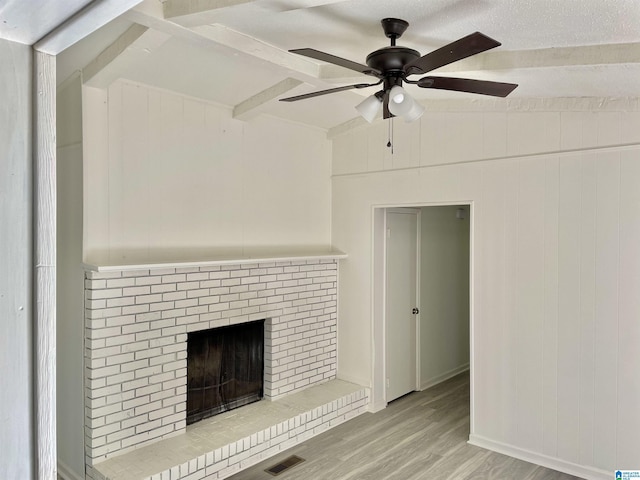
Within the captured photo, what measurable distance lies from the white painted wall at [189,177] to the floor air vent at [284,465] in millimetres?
1855

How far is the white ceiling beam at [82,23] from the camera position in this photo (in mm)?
719

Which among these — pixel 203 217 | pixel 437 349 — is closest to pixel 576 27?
pixel 203 217

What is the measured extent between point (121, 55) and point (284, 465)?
129 inches

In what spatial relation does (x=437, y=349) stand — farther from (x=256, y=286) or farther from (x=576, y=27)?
(x=576, y=27)

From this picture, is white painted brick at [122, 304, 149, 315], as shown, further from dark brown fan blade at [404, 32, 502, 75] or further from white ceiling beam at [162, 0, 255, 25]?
dark brown fan blade at [404, 32, 502, 75]

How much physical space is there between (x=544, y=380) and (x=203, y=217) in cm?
318

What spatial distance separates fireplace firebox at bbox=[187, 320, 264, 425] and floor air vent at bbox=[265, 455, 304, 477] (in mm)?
739

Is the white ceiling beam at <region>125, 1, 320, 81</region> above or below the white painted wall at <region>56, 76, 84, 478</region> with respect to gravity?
above

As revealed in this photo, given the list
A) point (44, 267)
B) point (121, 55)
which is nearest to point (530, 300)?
point (121, 55)

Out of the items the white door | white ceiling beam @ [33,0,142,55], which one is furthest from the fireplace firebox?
→ white ceiling beam @ [33,0,142,55]

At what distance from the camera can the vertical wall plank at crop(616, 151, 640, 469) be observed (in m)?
3.46

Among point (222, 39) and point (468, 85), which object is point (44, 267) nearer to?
point (468, 85)

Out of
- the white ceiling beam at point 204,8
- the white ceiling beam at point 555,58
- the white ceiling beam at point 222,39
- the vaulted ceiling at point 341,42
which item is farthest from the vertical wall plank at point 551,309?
the white ceiling beam at point 204,8

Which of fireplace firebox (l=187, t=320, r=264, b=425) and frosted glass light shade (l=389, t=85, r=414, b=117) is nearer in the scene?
frosted glass light shade (l=389, t=85, r=414, b=117)
